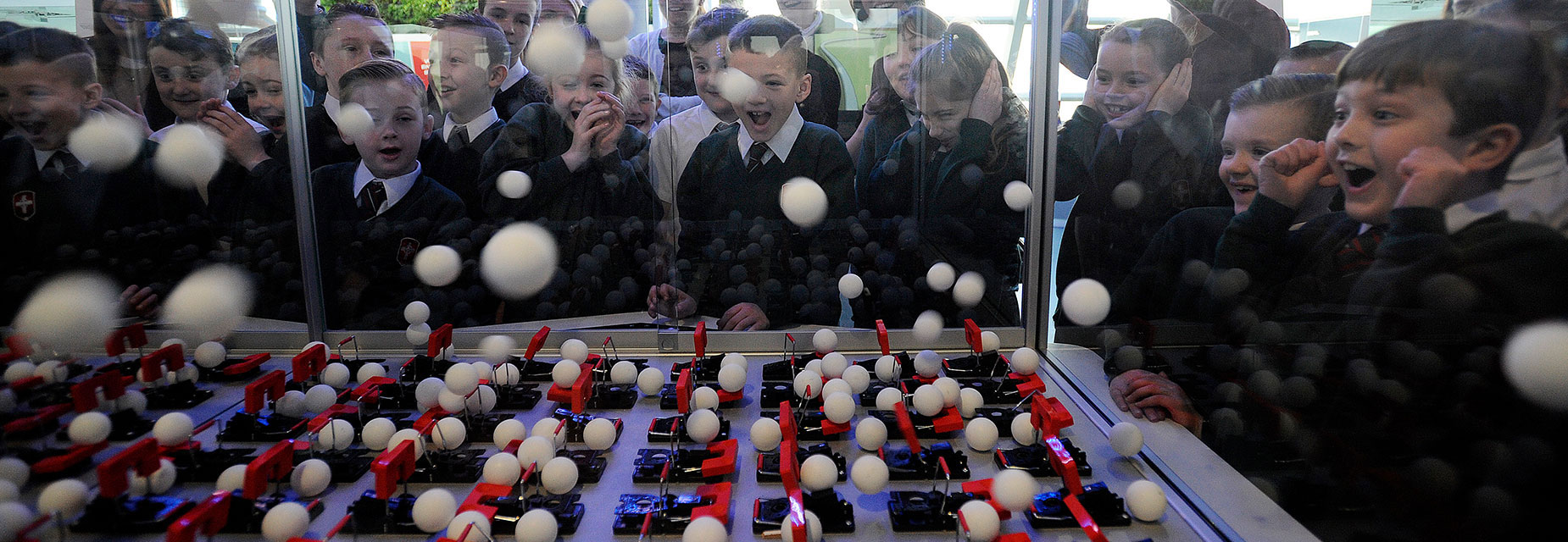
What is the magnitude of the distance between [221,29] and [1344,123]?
8.54 feet

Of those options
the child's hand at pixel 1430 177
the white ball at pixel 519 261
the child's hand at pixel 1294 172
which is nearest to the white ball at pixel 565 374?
the white ball at pixel 519 261

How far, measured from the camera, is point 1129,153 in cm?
197

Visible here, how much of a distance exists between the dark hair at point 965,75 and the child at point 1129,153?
142mm

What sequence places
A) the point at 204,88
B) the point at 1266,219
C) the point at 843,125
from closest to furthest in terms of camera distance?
the point at 1266,219 < the point at 204,88 < the point at 843,125

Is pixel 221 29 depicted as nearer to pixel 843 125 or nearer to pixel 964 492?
pixel 843 125

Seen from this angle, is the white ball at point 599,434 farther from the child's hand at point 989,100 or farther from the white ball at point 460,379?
the child's hand at point 989,100

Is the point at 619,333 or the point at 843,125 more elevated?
the point at 843,125

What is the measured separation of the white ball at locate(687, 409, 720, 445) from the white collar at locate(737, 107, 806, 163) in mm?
970

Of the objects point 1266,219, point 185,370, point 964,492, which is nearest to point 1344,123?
point 1266,219

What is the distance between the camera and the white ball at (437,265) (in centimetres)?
240

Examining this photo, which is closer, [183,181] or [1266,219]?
[1266,219]

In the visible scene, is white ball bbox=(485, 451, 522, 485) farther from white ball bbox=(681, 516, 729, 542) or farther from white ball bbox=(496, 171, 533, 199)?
white ball bbox=(496, 171, 533, 199)

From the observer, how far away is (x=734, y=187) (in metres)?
2.38

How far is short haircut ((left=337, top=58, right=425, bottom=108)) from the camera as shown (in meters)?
2.25
